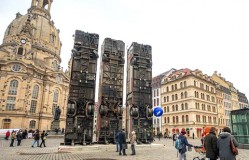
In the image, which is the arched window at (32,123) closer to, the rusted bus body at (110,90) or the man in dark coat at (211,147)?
the rusted bus body at (110,90)

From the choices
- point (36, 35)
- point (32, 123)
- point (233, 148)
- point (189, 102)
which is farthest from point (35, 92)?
point (233, 148)

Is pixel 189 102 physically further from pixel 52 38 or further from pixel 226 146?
pixel 52 38

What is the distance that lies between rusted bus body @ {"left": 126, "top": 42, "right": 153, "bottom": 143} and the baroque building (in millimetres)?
48861

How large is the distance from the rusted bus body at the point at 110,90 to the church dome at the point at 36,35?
58.0 metres

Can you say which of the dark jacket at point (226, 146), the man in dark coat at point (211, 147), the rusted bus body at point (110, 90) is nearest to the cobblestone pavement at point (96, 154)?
the rusted bus body at point (110, 90)

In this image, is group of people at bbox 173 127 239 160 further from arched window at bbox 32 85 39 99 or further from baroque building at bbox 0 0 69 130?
arched window at bbox 32 85 39 99

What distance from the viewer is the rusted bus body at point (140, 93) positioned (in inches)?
828

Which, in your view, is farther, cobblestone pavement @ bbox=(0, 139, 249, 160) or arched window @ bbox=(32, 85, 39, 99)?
arched window @ bbox=(32, 85, 39, 99)

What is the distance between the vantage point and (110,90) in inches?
833

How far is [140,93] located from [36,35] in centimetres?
7271

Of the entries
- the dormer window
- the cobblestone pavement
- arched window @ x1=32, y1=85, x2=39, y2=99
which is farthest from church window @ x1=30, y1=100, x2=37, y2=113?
the cobblestone pavement

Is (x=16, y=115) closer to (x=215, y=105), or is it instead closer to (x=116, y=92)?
(x=116, y=92)

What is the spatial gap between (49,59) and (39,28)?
15269mm

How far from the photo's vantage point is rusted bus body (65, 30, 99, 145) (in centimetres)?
1794
